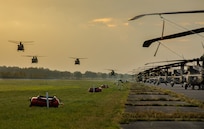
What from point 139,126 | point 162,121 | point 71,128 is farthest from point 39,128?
point 162,121

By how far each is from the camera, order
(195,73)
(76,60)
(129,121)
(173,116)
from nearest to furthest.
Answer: (129,121) < (173,116) < (195,73) < (76,60)

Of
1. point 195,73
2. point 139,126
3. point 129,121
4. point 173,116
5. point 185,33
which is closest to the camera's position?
point 185,33

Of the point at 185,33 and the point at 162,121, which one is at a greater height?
the point at 185,33

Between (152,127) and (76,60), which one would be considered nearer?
(152,127)

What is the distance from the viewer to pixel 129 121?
88.7ft

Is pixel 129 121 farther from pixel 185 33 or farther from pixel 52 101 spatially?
pixel 52 101

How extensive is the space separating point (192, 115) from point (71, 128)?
11.0 meters

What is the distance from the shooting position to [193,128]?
76.5 ft

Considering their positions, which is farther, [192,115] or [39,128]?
[192,115]

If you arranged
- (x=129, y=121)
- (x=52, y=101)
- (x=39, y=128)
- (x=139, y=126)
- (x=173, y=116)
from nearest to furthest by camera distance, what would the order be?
1. (x=39, y=128)
2. (x=139, y=126)
3. (x=129, y=121)
4. (x=173, y=116)
5. (x=52, y=101)

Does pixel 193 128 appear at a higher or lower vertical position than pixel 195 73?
lower

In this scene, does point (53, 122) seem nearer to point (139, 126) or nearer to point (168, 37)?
point (139, 126)

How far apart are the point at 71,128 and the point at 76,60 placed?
149 m

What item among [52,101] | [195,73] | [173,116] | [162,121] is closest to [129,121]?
[162,121]
